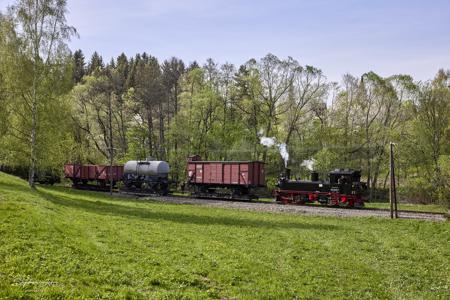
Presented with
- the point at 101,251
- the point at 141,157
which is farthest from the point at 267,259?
the point at 141,157

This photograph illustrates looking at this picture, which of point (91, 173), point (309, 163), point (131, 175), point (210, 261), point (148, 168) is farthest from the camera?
point (91, 173)

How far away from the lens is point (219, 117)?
57.0m

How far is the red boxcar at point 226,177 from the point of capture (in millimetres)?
37500

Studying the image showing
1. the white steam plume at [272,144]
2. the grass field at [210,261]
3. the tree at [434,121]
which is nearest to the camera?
the grass field at [210,261]

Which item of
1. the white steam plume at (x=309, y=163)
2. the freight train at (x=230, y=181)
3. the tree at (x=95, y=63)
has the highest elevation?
the tree at (x=95, y=63)

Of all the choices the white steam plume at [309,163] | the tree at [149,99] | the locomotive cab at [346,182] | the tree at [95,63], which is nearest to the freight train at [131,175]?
the tree at [149,99]

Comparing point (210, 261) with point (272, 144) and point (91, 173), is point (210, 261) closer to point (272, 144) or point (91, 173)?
point (91, 173)

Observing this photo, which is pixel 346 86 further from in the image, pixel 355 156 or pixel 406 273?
pixel 406 273

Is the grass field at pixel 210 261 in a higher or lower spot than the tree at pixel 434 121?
lower

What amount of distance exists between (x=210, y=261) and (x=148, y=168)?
106ft

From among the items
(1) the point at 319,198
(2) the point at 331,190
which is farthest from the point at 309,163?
(2) the point at 331,190

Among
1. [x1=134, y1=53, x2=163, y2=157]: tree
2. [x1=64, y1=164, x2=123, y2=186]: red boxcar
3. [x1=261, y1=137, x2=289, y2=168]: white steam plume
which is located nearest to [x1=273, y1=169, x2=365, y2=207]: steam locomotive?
[x1=261, y1=137, x2=289, y2=168]: white steam plume

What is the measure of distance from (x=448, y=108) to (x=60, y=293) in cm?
4591

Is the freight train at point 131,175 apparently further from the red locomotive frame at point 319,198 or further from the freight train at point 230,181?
the red locomotive frame at point 319,198
